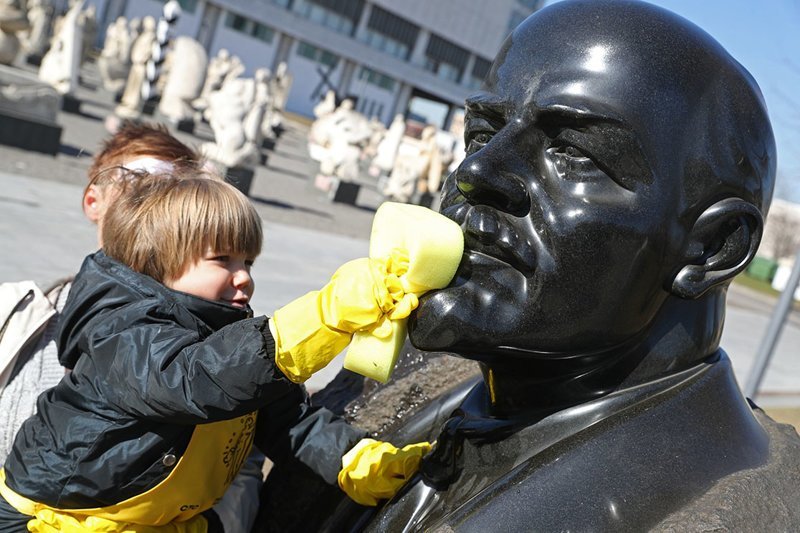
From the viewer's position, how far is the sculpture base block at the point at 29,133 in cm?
1116

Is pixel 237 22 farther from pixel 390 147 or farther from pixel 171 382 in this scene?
pixel 171 382

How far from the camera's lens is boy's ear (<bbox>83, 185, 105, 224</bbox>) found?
2.56 meters

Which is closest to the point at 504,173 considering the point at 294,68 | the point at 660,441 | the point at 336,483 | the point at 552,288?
the point at 552,288

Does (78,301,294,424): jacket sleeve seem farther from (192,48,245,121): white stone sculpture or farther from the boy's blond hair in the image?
(192,48,245,121): white stone sculpture

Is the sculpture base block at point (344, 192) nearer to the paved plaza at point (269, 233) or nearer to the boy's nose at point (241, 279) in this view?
the paved plaza at point (269, 233)

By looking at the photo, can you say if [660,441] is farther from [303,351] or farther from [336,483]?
[336,483]

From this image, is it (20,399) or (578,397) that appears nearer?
(578,397)

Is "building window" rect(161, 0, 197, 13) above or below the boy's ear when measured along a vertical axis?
above

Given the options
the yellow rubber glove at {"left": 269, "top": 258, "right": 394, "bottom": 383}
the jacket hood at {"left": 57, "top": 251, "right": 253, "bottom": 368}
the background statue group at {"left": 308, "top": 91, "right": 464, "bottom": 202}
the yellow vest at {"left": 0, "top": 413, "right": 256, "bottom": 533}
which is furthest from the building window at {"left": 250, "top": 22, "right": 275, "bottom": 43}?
the yellow rubber glove at {"left": 269, "top": 258, "right": 394, "bottom": 383}

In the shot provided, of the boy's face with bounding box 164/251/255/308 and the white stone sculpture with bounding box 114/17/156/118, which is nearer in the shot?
the boy's face with bounding box 164/251/255/308

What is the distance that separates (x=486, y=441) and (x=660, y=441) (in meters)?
0.29

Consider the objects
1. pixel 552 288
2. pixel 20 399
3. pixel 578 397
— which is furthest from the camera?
pixel 20 399

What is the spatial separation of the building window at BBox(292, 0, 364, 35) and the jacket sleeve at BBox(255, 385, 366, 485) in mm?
45199

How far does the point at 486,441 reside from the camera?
1.51 m
